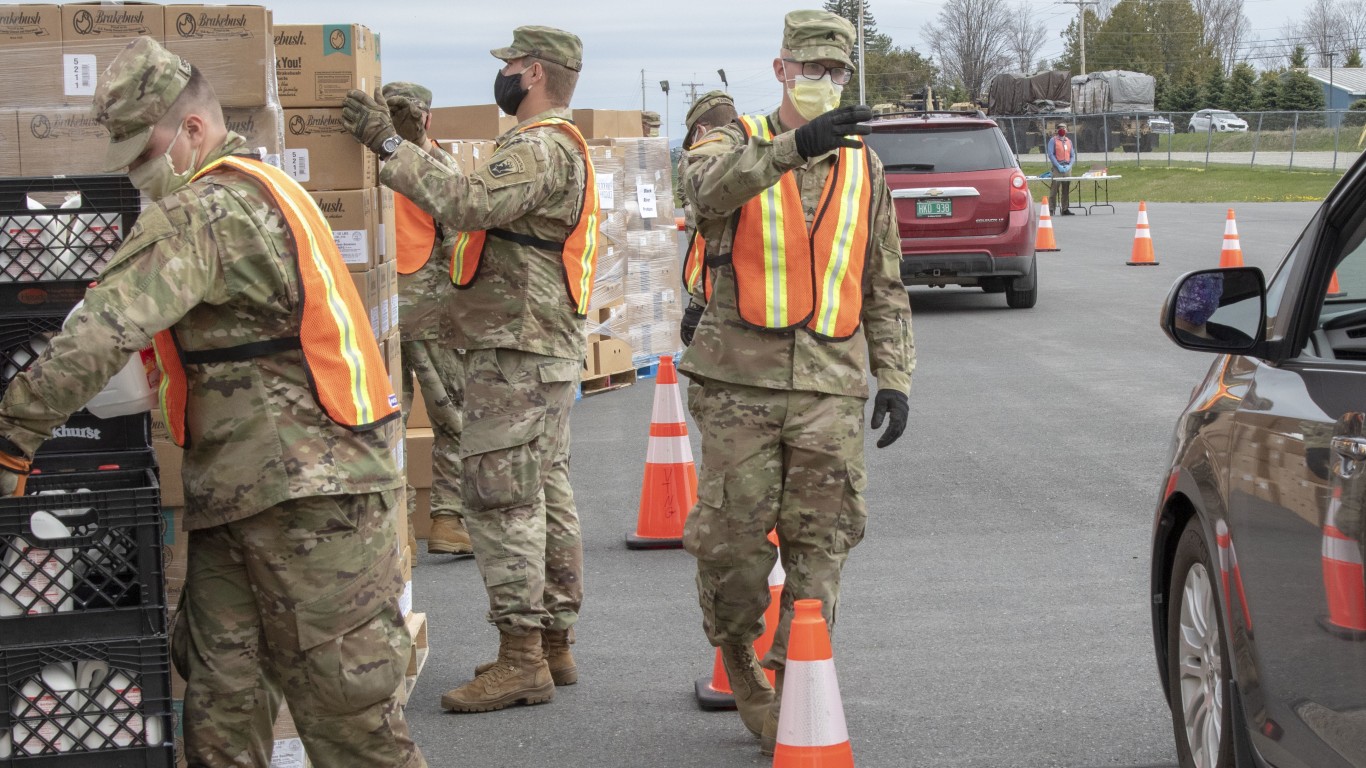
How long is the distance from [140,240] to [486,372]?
A: 209 cm

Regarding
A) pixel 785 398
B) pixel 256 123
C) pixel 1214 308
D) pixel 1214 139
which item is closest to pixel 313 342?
pixel 256 123

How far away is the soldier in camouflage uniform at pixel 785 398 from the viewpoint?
175 inches

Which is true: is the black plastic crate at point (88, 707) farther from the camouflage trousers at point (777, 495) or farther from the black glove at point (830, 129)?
the black glove at point (830, 129)

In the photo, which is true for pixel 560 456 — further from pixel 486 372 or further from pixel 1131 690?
pixel 1131 690

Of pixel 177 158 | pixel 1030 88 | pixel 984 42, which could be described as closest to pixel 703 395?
pixel 177 158

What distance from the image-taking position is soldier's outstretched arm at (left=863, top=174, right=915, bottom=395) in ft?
15.2

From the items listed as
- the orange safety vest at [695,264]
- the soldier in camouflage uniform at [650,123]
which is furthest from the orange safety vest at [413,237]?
the soldier in camouflage uniform at [650,123]

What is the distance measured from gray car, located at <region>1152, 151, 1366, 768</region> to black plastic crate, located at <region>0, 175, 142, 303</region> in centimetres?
248

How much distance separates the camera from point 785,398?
4465 millimetres

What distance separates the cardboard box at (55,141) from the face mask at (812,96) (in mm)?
1931

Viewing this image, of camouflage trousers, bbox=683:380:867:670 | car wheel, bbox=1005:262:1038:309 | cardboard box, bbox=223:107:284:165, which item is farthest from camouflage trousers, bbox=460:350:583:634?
car wheel, bbox=1005:262:1038:309

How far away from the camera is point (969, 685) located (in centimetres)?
533

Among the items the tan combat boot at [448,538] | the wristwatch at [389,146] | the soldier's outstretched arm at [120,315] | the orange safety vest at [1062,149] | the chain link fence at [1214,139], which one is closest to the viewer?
the soldier's outstretched arm at [120,315]

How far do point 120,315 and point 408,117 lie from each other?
2.17 metres
